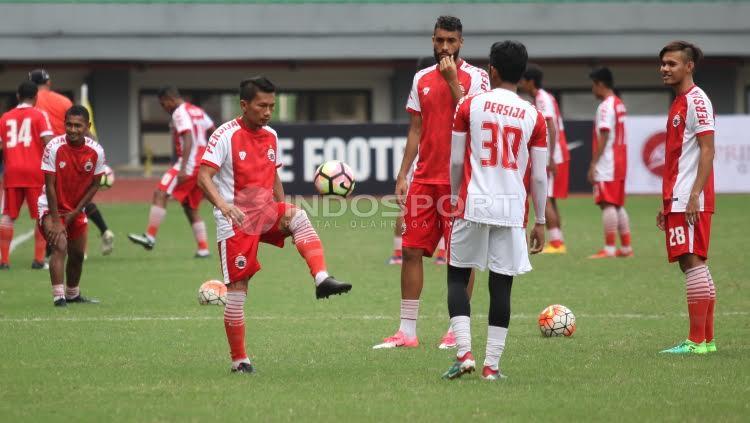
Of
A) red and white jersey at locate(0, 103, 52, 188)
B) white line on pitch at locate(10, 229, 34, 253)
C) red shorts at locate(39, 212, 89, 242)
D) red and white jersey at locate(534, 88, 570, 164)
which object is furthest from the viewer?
white line on pitch at locate(10, 229, 34, 253)

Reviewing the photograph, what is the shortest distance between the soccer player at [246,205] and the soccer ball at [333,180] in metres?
2.25

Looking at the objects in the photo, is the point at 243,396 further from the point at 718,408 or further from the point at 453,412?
the point at 718,408

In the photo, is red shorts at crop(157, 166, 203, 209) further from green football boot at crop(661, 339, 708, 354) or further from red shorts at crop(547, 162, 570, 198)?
green football boot at crop(661, 339, 708, 354)

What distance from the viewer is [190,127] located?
16359 millimetres

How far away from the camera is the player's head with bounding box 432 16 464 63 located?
8.70 meters

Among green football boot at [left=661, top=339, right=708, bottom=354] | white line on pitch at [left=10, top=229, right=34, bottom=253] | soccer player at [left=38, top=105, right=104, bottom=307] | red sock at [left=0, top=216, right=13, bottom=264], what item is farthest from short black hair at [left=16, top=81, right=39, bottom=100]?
green football boot at [left=661, top=339, right=708, bottom=354]

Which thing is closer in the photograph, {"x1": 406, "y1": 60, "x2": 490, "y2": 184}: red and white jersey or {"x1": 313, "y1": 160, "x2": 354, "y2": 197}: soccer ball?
{"x1": 406, "y1": 60, "x2": 490, "y2": 184}: red and white jersey

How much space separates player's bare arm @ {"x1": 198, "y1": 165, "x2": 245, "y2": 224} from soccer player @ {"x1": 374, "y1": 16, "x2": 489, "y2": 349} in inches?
59.8

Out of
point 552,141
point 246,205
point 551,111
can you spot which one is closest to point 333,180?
point 246,205

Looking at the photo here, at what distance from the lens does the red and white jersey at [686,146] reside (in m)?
8.60

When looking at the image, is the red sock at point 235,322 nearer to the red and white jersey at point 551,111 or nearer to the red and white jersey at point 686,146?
the red and white jersey at point 686,146

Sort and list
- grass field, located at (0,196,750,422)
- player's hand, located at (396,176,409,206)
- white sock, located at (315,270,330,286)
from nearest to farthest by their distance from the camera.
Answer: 1. grass field, located at (0,196,750,422)
2. white sock, located at (315,270,330,286)
3. player's hand, located at (396,176,409,206)

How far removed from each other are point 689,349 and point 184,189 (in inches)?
350

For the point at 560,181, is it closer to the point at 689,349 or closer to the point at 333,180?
the point at 333,180
